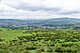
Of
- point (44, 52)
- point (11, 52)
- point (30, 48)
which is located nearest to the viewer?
point (11, 52)

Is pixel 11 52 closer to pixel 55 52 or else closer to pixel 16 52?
pixel 16 52

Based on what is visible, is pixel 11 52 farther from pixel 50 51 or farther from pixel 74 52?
pixel 74 52

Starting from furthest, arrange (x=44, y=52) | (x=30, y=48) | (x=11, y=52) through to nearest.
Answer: (x=30, y=48) < (x=44, y=52) < (x=11, y=52)

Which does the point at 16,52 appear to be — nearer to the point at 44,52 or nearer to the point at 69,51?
the point at 44,52

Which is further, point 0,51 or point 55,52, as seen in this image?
point 55,52

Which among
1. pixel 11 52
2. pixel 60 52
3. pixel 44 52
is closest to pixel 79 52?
pixel 60 52

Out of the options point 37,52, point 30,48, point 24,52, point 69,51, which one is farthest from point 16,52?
point 69,51

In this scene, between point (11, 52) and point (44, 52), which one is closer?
point (11, 52)

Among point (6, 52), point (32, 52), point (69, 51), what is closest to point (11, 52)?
point (6, 52)
